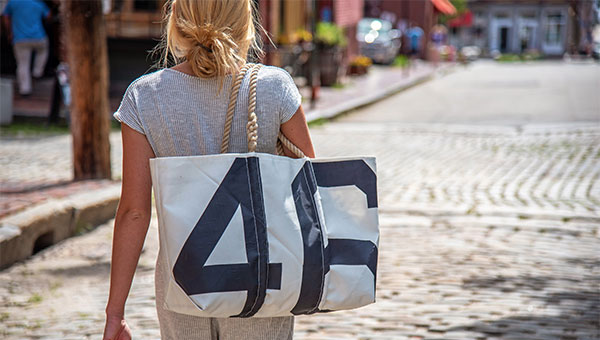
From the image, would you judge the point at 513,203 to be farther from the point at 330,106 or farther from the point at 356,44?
the point at 356,44

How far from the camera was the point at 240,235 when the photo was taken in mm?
1918

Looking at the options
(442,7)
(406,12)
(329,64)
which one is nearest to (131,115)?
(329,64)

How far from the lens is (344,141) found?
11773 millimetres

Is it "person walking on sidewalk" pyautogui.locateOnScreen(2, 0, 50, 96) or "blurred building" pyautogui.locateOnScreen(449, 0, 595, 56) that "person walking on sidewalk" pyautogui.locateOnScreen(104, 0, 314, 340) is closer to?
"person walking on sidewalk" pyautogui.locateOnScreen(2, 0, 50, 96)

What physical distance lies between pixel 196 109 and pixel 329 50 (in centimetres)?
1904

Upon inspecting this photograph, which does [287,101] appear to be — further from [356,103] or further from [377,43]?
[377,43]

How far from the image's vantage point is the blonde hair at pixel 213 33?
2.01 m

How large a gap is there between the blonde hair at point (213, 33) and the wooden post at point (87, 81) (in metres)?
5.55

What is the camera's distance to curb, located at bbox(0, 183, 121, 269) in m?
5.33

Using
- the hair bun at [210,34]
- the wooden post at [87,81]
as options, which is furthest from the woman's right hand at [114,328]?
the wooden post at [87,81]

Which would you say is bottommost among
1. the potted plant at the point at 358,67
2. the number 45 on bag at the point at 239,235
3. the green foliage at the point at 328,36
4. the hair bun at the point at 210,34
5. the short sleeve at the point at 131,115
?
the potted plant at the point at 358,67

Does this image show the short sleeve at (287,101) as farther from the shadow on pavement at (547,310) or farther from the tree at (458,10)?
the tree at (458,10)

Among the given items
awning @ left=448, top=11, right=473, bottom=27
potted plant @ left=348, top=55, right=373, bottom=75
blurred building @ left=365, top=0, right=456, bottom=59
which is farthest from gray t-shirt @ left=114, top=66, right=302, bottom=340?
awning @ left=448, top=11, right=473, bottom=27

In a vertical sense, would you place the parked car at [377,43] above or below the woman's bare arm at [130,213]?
below
